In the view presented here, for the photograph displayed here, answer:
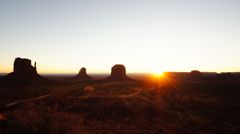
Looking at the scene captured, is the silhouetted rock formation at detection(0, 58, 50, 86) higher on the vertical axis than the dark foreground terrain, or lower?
higher

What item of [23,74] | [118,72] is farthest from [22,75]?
[118,72]

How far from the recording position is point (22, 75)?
6397cm

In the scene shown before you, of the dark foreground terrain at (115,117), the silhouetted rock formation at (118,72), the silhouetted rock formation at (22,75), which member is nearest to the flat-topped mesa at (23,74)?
the silhouetted rock formation at (22,75)

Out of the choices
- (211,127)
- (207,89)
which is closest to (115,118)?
(211,127)

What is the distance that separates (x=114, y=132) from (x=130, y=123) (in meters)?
3.32

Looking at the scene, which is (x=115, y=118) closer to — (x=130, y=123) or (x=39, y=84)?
(x=130, y=123)

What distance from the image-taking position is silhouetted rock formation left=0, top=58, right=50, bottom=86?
204 ft

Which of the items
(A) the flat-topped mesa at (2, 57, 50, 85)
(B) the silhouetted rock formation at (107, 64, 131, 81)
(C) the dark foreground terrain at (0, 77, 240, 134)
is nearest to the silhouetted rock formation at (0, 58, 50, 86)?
(A) the flat-topped mesa at (2, 57, 50, 85)

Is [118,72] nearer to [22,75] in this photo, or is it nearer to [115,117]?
[22,75]

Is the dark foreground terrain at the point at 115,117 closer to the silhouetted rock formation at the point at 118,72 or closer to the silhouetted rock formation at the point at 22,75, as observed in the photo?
the silhouetted rock formation at the point at 22,75

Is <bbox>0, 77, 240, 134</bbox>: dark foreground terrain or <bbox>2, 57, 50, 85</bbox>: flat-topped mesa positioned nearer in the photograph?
<bbox>0, 77, 240, 134</bbox>: dark foreground terrain

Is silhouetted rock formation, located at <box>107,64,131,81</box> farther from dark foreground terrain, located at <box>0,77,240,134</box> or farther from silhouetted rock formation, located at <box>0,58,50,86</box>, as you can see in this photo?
dark foreground terrain, located at <box>0,77,240,134</box>

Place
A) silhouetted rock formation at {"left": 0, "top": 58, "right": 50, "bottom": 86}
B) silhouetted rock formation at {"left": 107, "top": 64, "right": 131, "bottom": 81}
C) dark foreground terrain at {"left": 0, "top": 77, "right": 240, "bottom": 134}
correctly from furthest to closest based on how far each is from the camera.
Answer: silhouetted rock formation at {"left": 107, "top": 64, "right": 131, "bottom": 81} < silhouetted rock formation at {"left": 0, "top": 58, "right": 50, "bottom": 86} < dark foreground terrain at {"left": 0, "top": 77, "right": 240, "bottom": 134}

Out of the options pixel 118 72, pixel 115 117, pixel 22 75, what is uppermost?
pixel 118 72
